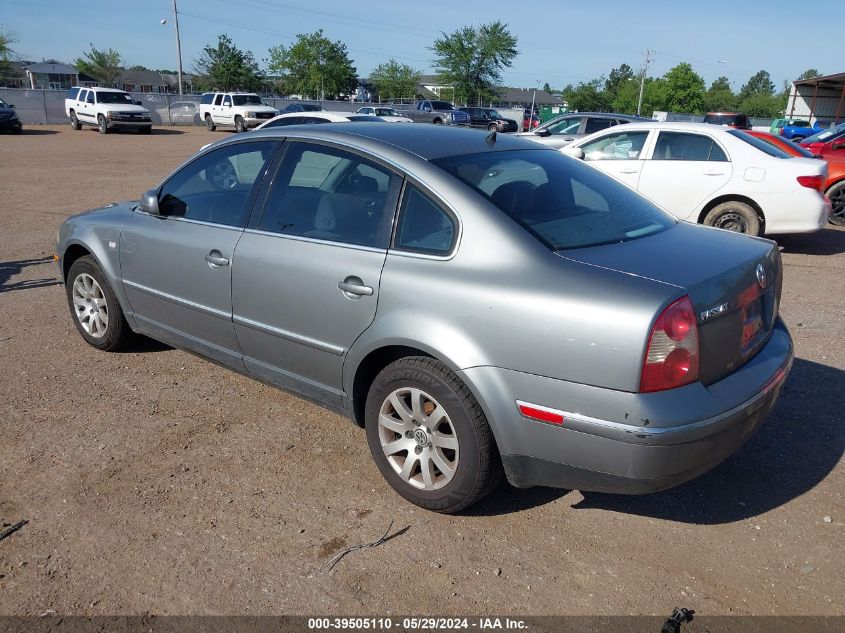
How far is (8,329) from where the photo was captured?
552cm

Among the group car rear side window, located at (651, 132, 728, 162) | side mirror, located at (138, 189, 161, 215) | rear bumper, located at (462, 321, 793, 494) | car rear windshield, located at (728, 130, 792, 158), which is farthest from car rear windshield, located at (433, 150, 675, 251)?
car rear windshield, located at (728, 130, 792, 158)

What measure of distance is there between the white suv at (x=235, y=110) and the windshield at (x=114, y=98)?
4091 mm

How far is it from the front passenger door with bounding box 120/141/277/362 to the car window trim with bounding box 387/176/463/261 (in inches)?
40.9

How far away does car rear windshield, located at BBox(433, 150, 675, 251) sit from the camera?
10.2 feet

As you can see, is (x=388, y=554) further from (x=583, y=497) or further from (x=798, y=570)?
(x=798, y=570)

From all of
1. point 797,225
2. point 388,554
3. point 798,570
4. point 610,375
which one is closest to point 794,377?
point 798,570

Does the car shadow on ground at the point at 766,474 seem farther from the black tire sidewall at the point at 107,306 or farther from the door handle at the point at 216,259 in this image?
the black tire sidewall at the point at 107,306

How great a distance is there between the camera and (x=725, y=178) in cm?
875

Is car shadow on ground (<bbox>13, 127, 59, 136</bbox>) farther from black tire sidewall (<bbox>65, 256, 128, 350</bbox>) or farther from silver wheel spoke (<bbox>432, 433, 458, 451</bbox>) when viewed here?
silver wheel spoke (<bbox>432, 433, 458, 451</bbox>)

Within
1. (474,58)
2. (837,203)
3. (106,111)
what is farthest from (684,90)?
(837,203)

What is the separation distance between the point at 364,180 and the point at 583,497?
1.93 m

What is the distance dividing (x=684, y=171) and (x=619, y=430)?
24.2 ft

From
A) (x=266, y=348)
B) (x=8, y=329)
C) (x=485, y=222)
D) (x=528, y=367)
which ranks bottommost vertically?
(x=8, y=329)

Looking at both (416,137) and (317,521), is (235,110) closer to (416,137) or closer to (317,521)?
(416,137)
